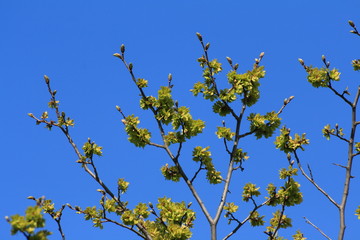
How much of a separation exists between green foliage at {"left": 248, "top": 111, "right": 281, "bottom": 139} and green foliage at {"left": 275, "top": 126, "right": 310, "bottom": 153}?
0.53 ft

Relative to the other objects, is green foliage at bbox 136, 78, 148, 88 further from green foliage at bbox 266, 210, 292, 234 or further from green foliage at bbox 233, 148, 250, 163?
green foliage at bbox 266, 210, 292, 234

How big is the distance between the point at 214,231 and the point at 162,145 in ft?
5.19

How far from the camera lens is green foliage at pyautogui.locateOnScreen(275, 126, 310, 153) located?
782cm

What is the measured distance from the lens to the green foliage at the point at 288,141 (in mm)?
7824

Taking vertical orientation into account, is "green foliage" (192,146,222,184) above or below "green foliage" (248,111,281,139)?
below

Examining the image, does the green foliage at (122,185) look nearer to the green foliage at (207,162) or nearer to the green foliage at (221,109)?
the green foliage at (207,162)

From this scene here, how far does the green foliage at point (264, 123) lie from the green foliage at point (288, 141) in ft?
0.53

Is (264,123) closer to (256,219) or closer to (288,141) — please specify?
(288,141)

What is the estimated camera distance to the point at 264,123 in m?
7.94

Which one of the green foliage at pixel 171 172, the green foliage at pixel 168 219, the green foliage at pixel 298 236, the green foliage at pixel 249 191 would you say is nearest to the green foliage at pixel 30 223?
the green foliage at pixel 168 219

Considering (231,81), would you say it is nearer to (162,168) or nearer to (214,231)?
(162,168)

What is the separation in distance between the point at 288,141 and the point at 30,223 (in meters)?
4.61

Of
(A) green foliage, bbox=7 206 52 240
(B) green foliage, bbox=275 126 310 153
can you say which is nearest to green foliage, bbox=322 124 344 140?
(B) green foliage, bbox=275 126 310 153

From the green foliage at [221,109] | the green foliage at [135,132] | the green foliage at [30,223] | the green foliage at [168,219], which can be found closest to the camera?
the green foliage at [30,223]
